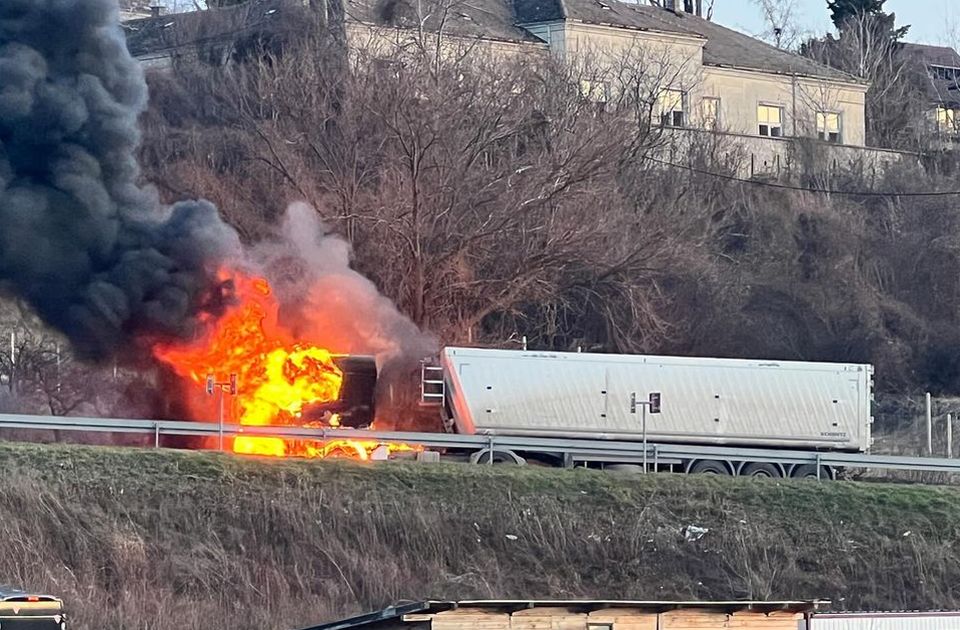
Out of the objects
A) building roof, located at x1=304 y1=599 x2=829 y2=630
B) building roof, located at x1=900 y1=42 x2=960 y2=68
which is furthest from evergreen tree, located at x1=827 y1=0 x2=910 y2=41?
building roof, located at x1=304 y1=599 x2=829 y2=630

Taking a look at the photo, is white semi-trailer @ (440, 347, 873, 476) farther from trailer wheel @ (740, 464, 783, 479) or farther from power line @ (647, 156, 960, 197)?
power line @ (647, 156, 960, 197)

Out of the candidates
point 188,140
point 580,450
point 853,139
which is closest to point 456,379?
point 580,450

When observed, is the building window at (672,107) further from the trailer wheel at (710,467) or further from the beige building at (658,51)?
the trailer wheel at (710,467)

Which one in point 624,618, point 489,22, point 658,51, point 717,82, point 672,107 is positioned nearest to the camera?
point 624,618

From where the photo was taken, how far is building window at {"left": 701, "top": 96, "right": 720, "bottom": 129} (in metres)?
71.4

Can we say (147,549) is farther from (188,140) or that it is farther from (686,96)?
(686,96)

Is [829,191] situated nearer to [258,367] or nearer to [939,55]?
[258,367]

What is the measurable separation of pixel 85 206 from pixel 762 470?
55.8 ft

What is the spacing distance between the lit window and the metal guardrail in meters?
21.1

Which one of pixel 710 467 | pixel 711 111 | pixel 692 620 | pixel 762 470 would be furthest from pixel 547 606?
pixel 711 111

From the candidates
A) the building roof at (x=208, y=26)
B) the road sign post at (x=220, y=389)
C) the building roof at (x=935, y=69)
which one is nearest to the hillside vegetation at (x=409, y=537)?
the road sign post at (x=220, y=389)

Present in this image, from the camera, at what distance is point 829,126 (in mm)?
76062

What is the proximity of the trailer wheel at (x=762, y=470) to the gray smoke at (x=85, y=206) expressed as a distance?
1288 centimetres

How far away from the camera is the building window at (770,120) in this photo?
243 ft
